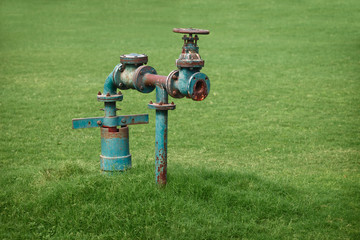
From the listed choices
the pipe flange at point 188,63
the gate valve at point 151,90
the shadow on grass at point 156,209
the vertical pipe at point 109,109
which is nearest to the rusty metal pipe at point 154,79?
the gate valve at point 151,90

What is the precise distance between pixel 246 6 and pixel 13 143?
715 inches

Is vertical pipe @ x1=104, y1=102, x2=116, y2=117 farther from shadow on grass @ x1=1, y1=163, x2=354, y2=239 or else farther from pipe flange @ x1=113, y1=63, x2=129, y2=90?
shadow on grass @ x1=1, y1=163, x2=354, y2=239

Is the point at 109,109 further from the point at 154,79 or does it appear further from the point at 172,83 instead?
the point at 172,83

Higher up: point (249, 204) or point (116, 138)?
point (116, 138)

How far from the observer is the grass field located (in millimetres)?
4262

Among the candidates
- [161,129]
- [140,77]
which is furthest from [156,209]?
[140,77]

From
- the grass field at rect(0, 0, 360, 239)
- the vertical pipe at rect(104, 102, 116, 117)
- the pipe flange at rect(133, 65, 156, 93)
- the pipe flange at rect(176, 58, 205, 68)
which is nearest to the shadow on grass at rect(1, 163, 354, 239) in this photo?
the grass field at rect(0, 0, 360, 239)

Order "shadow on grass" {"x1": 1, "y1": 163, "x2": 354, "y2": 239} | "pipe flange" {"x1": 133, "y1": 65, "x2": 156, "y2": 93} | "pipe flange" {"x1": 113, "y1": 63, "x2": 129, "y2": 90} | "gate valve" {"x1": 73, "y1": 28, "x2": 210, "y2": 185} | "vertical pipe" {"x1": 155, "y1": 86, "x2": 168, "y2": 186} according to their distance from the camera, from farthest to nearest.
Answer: "pipe flange" {"x1": 113, "y1": 63, "x2": 129, "y2": 90}, "pipe flange" {"x1": 133, "y1": 65, "x2": 156, "y2": 93}, "vertical pipe" {"x1": 155, "y1": 86, "x2": 168, "y2": 186}, "gate valve" {"x1": 73, "y1": 28, "x2": 210, "y2": 185}, "shadow on grass" {"x1": 1, "y1": 163, "x2": 354, "y2": 239}

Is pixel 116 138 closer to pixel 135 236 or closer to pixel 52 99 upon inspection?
pixel 135 236

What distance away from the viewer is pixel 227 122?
8.23 m

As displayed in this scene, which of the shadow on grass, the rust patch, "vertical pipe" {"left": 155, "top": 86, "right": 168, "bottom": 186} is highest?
the rust patch

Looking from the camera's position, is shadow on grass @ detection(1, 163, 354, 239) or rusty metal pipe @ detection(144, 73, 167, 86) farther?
rusty metal pipe @ detection(144, 73, 167, 86)

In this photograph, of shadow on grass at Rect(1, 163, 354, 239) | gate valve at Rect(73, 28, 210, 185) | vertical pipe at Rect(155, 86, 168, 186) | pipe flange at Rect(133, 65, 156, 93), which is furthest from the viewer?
pipe flange at Rect(133, 65, 156, 93)

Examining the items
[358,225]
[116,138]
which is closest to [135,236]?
[116,138]
